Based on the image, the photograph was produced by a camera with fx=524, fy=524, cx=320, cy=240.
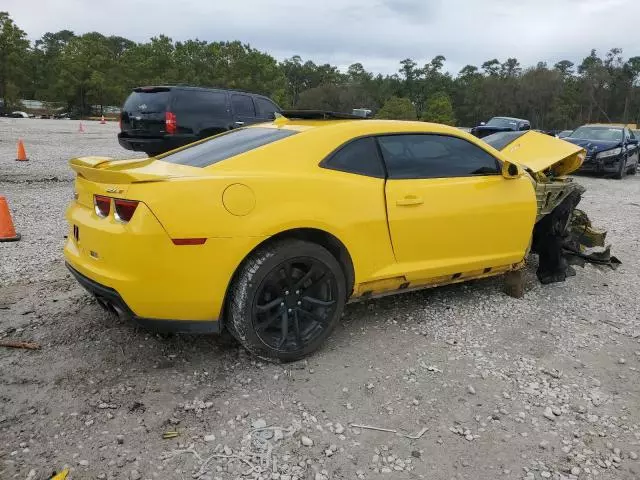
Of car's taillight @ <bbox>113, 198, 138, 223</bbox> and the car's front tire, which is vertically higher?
car's taillight @ <bbox>113, 198, 138, 223</bbox>

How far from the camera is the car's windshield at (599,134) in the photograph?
14.6 m

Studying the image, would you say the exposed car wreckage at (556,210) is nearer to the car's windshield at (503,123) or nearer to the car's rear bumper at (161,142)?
the car's rear bumper at (161,142)

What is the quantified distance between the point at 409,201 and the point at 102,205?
1.98m

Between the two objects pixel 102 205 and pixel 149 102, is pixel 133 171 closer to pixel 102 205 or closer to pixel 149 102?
pixel 102 205

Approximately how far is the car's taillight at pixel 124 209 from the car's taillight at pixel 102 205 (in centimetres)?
9

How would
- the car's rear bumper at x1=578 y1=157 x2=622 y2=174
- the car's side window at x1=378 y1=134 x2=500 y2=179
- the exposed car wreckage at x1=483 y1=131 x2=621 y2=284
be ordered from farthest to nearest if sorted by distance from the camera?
the car's rear bumper at x1=578 y1=157 x2=622 y2=174 → the exposed car wreckage at x1=483 y1=131 x2=621 y2=284 → the car's side window at x1=378 y1=134 x2=500 y2=179

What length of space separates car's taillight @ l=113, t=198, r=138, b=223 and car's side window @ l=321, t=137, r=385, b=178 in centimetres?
120

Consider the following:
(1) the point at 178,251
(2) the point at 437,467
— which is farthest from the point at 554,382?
(1) the point at 178,251

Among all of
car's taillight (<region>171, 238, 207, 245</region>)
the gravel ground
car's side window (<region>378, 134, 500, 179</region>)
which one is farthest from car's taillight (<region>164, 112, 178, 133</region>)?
car's taillight (<region>171, 238, 207, 245</region>)

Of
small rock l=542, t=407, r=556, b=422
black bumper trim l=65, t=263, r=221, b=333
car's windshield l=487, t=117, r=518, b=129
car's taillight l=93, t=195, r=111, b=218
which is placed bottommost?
small rock l=542, t=407, r=556, b=422

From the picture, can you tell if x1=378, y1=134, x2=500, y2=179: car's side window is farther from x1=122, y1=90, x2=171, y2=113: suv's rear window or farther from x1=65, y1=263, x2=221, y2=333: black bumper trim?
x1=122, y1=90, x2=171, y2=113: suv's rear window

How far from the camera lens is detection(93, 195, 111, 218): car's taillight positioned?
2.98 m

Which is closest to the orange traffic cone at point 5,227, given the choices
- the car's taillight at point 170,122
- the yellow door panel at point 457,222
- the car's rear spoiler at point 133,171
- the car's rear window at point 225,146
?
the car's rear spoiler at point 133,171

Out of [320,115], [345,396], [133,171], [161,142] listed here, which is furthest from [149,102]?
[345,396]
